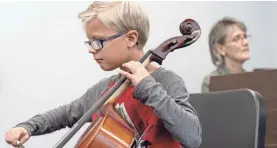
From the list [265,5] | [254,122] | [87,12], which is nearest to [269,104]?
[254,122]

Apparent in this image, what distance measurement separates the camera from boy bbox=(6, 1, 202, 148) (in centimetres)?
94

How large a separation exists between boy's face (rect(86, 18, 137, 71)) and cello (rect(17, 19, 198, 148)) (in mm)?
73

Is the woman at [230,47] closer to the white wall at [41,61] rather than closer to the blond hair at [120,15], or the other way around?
the white wall at [41,61]

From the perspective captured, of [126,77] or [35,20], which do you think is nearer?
[126,77]

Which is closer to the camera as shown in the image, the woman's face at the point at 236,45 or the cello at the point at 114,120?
the cello at the point at 114,120

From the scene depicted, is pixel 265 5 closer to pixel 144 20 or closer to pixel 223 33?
pixel 223 33

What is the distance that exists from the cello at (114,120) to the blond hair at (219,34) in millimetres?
1352

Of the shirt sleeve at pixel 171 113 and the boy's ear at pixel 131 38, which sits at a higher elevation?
the boy's ear at pixel 131 38

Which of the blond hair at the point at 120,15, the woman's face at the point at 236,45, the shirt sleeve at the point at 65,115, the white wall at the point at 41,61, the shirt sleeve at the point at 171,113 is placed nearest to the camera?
the shirt sleeve at the point at 171,113

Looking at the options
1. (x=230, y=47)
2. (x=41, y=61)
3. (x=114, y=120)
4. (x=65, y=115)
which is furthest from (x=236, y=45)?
(x=114, y=120)

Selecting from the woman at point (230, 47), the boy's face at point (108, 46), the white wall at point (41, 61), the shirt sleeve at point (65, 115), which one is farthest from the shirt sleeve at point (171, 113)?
the woman at point (230, 47)

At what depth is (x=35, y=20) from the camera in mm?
1950

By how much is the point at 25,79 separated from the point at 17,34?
19cm

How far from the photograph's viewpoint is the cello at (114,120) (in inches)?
38.5
